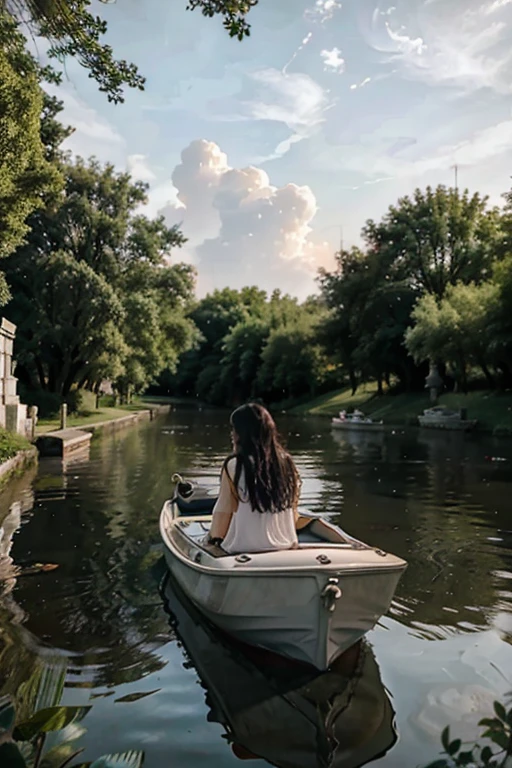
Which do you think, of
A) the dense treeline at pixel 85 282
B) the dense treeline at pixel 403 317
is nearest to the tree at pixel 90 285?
the dense treeline at pixel 85 282

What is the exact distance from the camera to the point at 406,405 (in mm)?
48531

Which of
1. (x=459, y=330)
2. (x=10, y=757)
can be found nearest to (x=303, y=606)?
(x=10, y=757)

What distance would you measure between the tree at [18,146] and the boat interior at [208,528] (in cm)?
1057

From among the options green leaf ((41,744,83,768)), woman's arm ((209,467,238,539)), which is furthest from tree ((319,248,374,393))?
green leaf ((41,744,83,768))

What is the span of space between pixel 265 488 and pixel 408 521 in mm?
7151

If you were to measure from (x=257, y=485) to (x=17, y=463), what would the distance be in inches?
531

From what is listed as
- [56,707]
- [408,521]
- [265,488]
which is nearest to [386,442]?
[408,521]

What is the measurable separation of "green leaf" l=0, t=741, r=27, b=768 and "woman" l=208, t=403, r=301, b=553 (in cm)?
381

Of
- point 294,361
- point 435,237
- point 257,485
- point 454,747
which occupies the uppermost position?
point 435,237

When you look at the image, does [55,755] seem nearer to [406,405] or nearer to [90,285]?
[90,285]

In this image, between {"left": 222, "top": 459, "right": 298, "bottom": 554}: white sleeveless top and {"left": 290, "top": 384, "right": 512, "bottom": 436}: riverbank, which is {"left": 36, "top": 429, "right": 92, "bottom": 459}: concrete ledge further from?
{"left": 290, "top": 384, "right": 512, "bottom": 436}: riverbank

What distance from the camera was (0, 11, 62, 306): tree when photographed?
16.8m

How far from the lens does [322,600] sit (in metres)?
5.38

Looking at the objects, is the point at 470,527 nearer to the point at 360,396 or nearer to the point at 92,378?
the point at 92,378
